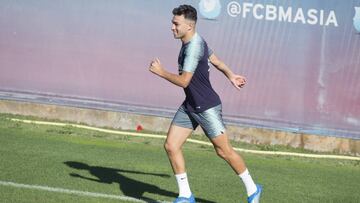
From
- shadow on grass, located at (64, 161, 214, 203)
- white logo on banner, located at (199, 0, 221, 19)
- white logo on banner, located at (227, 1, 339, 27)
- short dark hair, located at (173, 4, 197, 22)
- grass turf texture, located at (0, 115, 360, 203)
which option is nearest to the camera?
short dark hair, located at (173, 4, 197, 22)

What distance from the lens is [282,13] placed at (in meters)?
14.2

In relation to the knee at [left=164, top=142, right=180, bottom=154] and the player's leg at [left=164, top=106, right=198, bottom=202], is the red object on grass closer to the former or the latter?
the player's leg at [left=164, top=106, right=198, bottom=202]

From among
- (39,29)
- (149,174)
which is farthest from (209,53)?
(39,29)

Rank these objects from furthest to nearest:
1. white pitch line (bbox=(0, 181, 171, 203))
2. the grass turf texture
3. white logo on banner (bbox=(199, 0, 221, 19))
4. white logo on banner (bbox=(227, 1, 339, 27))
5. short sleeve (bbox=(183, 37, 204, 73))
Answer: white logo on banner (bbox=(199, 0, 221, 19)), white logo on banner (bbox=(227, 1, 339, 27)), the grass turf texture, white pitch line (bbox=(0, 181, 171, 203)), short sleeve (bbox=(183, 37, 204, 73))

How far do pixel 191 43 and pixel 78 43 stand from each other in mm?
7096

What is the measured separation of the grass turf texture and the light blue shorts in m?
0.91

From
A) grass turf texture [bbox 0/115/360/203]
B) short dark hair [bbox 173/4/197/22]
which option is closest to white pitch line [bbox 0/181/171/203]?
grass turf texture [bbox 0/115/360/203]

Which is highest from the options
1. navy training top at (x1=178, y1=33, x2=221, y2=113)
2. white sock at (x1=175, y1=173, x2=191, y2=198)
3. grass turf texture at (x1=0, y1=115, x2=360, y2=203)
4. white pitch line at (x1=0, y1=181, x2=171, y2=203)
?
navy training top at (x1=178, y1=33, x2=221, y2=113)

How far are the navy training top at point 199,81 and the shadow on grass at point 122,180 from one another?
1183mm

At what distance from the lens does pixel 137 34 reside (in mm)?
14859

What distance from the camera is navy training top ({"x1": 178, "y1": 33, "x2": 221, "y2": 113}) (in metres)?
8.31

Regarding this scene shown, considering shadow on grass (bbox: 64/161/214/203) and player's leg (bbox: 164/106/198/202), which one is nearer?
player's leg (bbox: 164/106/198/202)

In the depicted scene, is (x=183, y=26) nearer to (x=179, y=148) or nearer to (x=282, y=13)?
(x=179, y=148)

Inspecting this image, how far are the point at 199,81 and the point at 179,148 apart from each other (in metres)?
0.73
